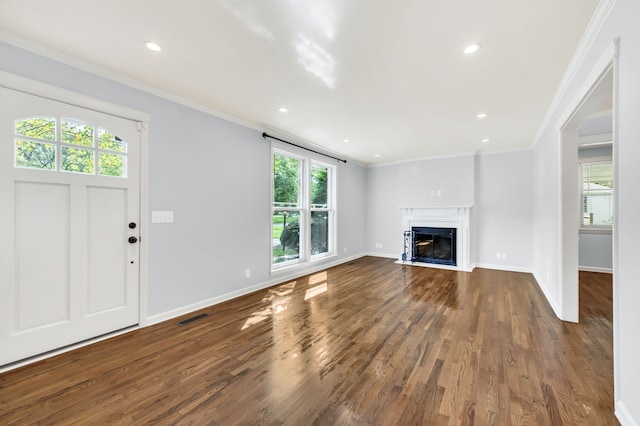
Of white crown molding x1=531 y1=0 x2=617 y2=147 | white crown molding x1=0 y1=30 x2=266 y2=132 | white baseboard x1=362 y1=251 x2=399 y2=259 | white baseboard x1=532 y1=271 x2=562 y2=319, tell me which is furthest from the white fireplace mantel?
white crown molding x1=0 y1=30 x2=266 y2=132

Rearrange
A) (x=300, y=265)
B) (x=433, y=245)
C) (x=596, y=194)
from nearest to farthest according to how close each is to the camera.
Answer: (x=300, y=265) < (x=596, y=194) < (x=433, y=245)

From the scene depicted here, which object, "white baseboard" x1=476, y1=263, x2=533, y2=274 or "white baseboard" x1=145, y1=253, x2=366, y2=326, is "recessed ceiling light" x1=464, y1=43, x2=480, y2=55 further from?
"white baseboard" x1=476, y1=263, x2=533, y2=274

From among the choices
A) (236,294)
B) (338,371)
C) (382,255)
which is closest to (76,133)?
(236,294)

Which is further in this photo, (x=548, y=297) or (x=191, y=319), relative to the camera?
(x=548, y=297)

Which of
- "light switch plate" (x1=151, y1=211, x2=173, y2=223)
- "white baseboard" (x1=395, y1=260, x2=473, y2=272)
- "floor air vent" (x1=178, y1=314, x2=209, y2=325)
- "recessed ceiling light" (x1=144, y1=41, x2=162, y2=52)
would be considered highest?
"recessed ceiling light" (x1=144, y1=41, x2=162, y2=52)

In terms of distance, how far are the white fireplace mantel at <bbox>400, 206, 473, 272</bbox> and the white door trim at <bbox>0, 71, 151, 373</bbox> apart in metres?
5.28

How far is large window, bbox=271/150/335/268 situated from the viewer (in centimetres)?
464

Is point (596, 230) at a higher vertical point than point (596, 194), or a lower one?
lower

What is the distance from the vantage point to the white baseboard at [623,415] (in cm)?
138

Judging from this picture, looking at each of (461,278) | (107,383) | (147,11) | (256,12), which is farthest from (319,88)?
(461,278)

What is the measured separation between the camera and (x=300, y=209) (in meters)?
5.07

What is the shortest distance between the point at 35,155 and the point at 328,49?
257cm

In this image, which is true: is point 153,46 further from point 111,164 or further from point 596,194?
point 596,194

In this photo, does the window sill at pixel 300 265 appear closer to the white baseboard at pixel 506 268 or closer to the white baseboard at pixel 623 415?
the white baseboard at pixel 506 268
